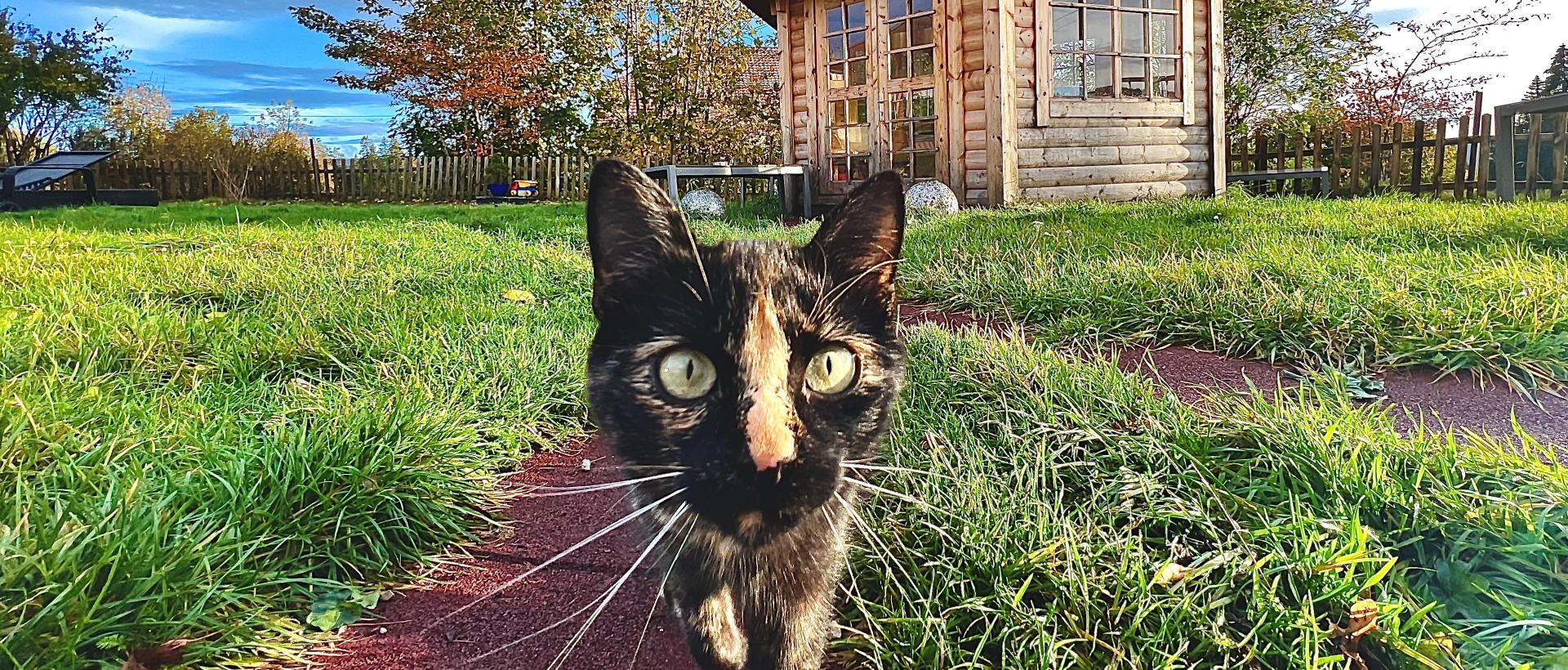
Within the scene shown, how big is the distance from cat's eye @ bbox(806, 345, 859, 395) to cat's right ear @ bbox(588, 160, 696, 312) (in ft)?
0.60

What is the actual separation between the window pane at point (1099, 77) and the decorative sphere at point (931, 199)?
276 cm

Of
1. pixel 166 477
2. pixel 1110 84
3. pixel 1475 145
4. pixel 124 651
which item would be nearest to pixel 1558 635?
pixel 124 651

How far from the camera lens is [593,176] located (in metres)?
0.79

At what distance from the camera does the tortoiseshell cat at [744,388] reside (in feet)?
2.62

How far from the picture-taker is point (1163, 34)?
982 centimetres

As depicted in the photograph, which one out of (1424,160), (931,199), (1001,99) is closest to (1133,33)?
(1001,99)

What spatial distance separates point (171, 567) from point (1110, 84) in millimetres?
10402

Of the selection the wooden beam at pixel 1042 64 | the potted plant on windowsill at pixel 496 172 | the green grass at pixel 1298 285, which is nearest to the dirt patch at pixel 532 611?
the green grass at pixel 1298 285

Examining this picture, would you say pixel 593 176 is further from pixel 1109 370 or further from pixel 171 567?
pixel 1109 370

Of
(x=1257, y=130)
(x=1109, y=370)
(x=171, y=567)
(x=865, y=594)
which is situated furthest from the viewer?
(x=1257, y=130)

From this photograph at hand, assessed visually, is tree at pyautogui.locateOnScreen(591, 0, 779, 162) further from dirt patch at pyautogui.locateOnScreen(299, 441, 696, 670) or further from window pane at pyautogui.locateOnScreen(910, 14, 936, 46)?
dirt patch at pyautogui.locateOnScreen(299, 441, 696, 670)

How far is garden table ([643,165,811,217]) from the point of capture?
29.9ft

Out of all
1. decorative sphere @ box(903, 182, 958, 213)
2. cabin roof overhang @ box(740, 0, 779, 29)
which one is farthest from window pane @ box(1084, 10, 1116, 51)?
cabin roof overhang @ box(740, 0, 779, 29)

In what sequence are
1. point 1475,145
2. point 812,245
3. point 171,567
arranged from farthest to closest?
point 1475,145 < point 171,567 < point 812,245
